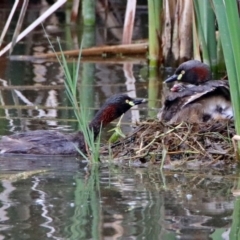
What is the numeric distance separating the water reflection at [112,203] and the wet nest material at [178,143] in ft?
0.95

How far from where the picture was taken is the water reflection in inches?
158

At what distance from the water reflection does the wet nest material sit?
0.95 ft

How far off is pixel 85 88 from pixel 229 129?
335 cm

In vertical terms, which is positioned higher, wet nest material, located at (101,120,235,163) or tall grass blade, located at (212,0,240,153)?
tall grass blade, located at (212,0,240,153)

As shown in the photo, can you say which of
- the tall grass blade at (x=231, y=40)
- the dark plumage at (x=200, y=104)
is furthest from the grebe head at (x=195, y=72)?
the tall grass blade at (x=231, y=40)

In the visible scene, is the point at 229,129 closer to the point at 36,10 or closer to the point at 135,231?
the point at 135,231

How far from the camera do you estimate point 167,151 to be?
5.88 meters

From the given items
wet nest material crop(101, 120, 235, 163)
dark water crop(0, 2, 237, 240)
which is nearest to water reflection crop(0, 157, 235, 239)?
dark water crop(0, 2, 237, 240)

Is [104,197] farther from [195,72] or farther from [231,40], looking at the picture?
[195,72]

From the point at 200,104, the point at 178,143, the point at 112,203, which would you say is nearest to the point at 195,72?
the point at 200,104

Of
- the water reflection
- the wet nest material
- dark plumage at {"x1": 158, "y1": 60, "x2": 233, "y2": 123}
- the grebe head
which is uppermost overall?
the grebe head

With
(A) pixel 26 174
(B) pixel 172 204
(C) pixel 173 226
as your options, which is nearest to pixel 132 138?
(A) pixel 26 174

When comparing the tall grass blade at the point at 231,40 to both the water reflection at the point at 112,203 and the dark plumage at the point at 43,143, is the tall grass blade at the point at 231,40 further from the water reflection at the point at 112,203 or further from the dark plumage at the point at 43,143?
the dark plumage at the point at 43,143

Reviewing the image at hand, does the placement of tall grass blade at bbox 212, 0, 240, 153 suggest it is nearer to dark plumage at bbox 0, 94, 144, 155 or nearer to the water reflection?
the water reflection
